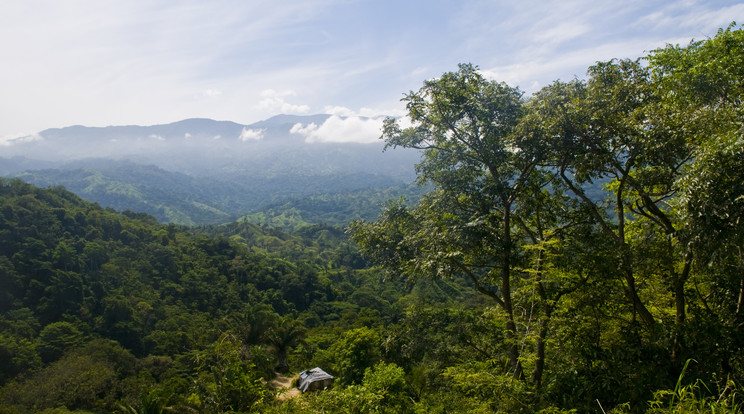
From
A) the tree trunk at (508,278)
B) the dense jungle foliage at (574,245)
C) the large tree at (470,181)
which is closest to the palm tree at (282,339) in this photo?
the dense jungle foliage at (574,245)

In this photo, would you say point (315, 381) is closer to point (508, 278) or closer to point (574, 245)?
point (508, 278)

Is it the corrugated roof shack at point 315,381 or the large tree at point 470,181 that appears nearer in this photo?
the large tree at point 470,181

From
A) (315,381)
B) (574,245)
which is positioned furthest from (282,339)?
(574,245)

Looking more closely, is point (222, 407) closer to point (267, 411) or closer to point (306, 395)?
point (267, 411)

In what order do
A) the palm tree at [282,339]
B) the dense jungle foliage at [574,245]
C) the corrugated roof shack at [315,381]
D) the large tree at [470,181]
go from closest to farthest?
1. the dense jungle foliage at [574,245]
2. the large tree at [470,181]
3. the corrugated roof shack at [315,381]
4. the palm tree at [282,339]

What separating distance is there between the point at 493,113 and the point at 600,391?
5000 mm

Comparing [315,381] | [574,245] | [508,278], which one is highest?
[574,245]

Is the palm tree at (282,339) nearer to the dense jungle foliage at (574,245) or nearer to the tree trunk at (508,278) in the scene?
the dense jungle foliage at (574,245)

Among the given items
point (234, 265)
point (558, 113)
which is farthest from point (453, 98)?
point (234, 265)

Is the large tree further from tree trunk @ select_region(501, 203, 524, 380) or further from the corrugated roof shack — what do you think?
the corrugated roof shack

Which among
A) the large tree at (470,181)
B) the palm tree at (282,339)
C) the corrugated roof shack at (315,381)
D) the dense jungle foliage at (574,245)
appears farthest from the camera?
the palm tree at (282,339)

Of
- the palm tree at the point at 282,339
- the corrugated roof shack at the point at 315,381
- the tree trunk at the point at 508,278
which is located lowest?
the palm tree at the point at 282,339

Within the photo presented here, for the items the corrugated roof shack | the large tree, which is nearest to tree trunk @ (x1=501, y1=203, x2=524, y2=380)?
the large tree

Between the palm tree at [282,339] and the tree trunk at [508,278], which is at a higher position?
the tree trunk at [508,278]
